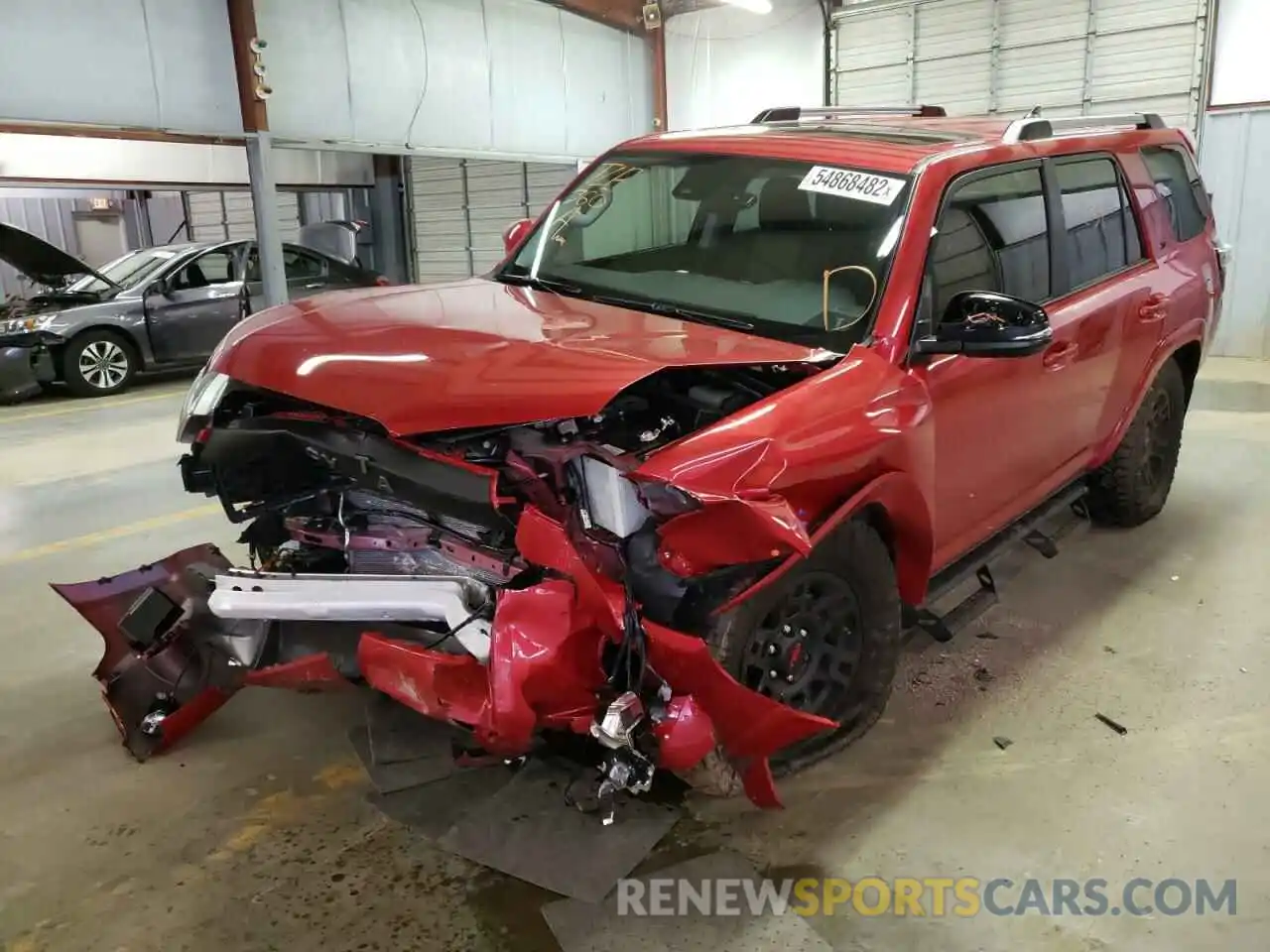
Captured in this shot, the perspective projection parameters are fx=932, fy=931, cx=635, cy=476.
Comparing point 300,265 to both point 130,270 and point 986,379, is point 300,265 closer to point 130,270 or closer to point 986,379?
point 130,270

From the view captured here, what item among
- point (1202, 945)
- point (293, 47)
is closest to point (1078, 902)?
point (1202, 945)

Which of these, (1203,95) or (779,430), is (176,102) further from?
(1203,95)

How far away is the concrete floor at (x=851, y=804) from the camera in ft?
6.73

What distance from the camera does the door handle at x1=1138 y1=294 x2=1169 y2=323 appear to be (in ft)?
11.8

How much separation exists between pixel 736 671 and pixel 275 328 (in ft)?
4.86

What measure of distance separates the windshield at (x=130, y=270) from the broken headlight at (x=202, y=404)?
6.93m

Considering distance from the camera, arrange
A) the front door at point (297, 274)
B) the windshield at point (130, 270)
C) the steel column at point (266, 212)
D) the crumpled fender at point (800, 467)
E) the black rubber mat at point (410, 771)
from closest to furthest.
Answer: the crumpled fender at point (800, 467), the black rubber mat at point (410, 771), the steel column at point (266, 212), the windshield at point (130, 270), the front door at point (297, 274)

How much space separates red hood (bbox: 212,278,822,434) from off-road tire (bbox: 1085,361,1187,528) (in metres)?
2.39

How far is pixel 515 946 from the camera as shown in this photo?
1.97 metres

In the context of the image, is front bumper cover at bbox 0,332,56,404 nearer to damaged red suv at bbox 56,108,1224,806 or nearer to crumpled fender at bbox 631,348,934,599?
damaged red suv at bbox 56,108,1224,806

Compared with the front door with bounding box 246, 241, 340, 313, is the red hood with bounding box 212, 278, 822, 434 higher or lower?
lower

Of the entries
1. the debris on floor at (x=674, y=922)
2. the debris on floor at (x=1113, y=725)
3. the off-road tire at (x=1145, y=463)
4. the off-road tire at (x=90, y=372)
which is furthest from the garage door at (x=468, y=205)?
the debris on floor at (x=674, y=922)

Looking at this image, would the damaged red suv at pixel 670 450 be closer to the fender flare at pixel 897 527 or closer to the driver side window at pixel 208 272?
the fender flare at pixel 897 527

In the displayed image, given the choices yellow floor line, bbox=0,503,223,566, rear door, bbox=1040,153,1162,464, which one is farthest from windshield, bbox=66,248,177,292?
rear door, bbox=1040,153,1162,464
